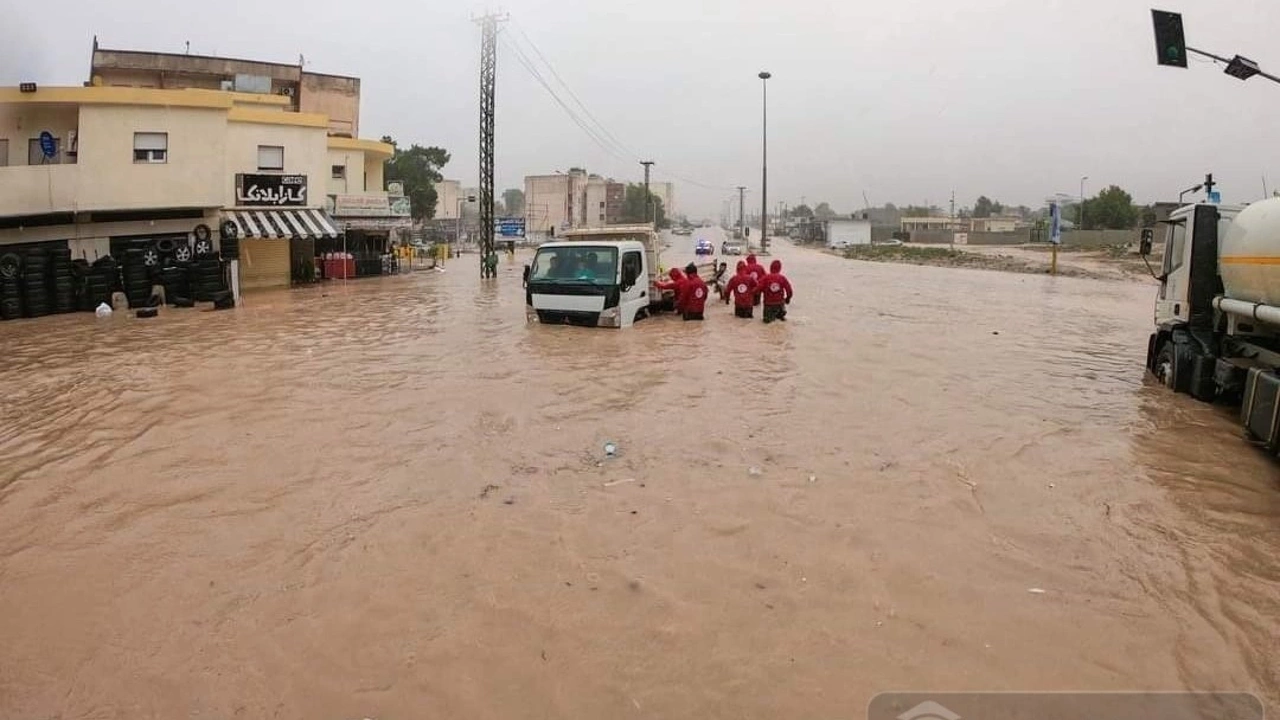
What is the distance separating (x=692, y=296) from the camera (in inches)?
687

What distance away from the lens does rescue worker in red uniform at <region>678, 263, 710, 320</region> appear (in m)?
17.4

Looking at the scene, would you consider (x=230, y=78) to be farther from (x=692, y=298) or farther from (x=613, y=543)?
(x=613, y=543)

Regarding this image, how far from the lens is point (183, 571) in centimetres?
479

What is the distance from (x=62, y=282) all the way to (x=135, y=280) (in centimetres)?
169

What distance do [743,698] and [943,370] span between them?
382 inches

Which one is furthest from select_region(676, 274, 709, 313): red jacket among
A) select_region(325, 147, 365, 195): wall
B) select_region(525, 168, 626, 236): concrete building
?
select_region(525, 168, 626, 236): concrete building

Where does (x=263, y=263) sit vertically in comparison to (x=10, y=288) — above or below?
above

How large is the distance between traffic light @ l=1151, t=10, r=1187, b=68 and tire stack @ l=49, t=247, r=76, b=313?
2368 centimetres

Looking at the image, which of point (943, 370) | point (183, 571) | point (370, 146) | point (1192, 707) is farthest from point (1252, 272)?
point (370, 146)

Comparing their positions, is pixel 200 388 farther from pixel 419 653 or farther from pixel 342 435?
pixel 419 653

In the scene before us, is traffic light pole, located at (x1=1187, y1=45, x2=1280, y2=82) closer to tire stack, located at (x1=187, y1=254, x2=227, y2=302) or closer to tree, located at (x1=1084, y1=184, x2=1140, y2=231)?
tire stack, located at (x1=187, y1=254, x2=227, y2=302)

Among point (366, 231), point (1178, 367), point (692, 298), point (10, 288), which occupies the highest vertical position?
point (366, 231)

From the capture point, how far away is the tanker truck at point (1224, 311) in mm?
7840

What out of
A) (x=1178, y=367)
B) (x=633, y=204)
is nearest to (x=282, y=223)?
(x=1178, y=367)
